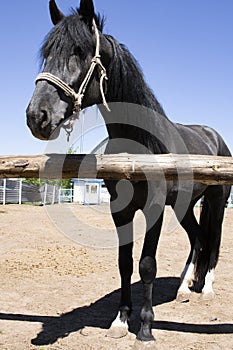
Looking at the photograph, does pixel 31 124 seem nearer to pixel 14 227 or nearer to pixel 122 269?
pixel 122 269

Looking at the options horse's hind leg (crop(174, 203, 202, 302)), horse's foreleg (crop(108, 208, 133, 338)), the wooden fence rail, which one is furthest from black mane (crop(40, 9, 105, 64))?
horse's hind leg (crop(174, 203, 202, 302))

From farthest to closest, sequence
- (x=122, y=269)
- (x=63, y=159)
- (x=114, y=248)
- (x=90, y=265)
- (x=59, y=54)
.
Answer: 1. (x=114, y=248)
2. (x=90, y=265)
3. (x=122, y=269)
4. (x=63, y=159)
5. (x=59, y=54)

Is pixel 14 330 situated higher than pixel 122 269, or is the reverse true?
pixel 122 269

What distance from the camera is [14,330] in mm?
Result: 3635

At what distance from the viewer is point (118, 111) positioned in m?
3.49

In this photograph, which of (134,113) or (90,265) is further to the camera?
(90,265)

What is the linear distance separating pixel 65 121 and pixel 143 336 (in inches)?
75.0

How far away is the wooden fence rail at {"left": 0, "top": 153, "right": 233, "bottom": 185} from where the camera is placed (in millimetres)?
3123

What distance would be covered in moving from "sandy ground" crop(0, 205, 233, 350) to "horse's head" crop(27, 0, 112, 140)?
6.24ft

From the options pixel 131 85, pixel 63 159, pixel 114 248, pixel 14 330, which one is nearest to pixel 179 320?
pixel 14 330

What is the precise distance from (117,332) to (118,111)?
1975 millimetres

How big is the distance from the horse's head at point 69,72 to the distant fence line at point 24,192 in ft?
71.5

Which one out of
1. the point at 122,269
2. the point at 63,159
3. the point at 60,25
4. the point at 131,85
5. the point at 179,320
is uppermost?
the point at 60,25

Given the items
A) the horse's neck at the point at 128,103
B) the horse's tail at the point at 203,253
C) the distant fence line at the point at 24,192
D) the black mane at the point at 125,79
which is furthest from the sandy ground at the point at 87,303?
the distant fence line at the point at 24,192
